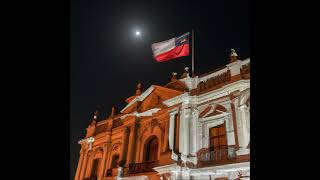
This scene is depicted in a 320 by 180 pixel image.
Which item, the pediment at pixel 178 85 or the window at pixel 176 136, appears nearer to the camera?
the window at pixel 176 136

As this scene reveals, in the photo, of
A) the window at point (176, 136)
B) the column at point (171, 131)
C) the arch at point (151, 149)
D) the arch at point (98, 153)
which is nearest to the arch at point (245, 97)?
the window at point (176, 136)

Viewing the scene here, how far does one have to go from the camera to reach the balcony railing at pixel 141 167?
15.7m

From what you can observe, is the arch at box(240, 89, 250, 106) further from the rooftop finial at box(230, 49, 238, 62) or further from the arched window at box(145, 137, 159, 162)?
the arched window at box(145, 137, 159, 162)

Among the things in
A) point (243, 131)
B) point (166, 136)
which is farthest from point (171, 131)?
point (243, 131)

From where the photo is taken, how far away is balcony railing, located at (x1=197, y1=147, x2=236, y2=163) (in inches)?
492

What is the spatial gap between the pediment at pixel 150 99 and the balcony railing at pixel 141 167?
3356mm

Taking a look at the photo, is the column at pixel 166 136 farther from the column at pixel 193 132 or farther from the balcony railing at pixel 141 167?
the column at pixel 193 132

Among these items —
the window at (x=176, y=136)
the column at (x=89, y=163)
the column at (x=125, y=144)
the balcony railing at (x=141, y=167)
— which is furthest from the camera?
the column at (x=89, y=163)

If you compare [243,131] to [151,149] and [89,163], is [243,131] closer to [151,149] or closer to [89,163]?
[151,149]

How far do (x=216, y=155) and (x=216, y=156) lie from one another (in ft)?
0.15
